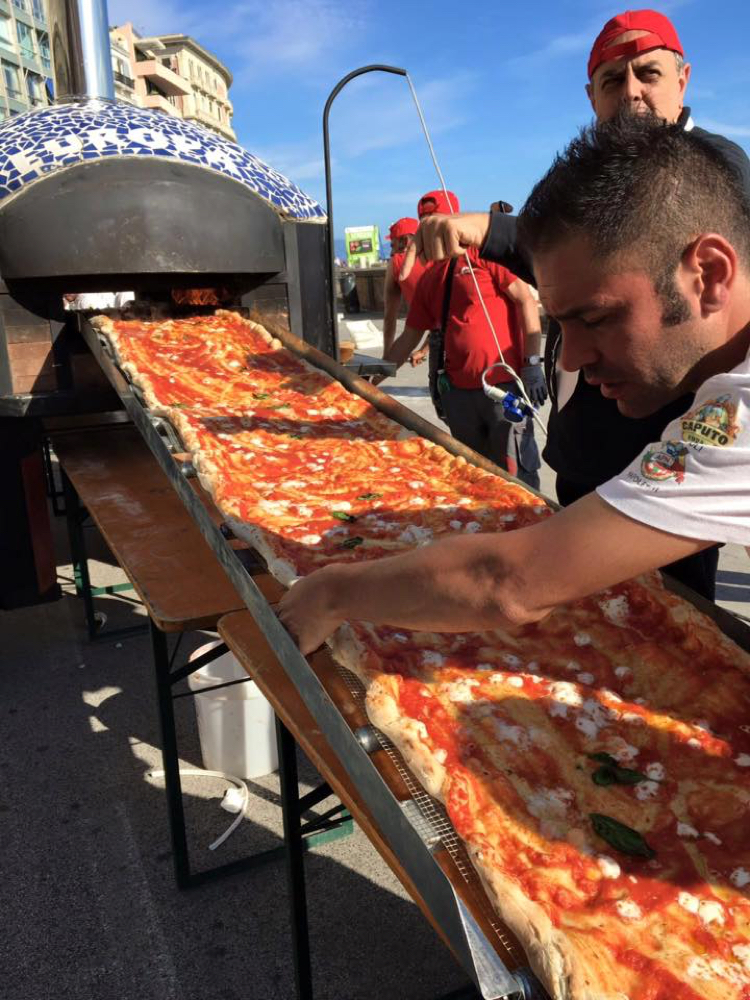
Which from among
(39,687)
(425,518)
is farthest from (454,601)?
(39,687)

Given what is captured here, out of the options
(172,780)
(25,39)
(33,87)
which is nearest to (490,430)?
(172,780)

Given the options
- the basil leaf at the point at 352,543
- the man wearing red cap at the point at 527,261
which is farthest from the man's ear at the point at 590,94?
the basil leaf at the point at 352,543

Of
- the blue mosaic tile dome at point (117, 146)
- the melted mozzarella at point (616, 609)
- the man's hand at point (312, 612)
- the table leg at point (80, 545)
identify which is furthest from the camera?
the table leg at point (80, 545)

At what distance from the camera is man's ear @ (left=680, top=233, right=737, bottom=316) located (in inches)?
64.8

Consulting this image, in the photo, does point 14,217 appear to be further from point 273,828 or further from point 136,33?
point 136,33

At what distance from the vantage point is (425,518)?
3391 mm

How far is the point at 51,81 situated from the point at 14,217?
3.62 m

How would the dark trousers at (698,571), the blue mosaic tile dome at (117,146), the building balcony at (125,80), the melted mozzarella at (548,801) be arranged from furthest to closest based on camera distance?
1. the building balcony at (125,80)
2. the blue mosaic tile dome at (117,146)
3. the dark trousers at (698,571)
4. the melted mozzarella at (548,801)

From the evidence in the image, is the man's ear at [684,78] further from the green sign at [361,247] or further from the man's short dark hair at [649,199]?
the green sign at [361,247]

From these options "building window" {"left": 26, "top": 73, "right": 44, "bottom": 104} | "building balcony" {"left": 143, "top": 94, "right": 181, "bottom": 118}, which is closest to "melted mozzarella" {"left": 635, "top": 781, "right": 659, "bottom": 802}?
"building balcony" {"left": 143, "top": 94, "right": 181, "bottom": 118}

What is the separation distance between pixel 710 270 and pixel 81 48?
770 cm

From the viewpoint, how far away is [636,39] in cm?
333

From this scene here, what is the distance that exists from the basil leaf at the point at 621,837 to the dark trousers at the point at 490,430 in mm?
4217

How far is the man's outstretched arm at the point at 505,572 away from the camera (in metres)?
1.56
